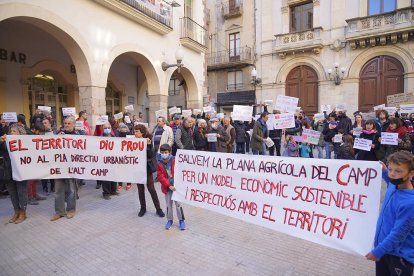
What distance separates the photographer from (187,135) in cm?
754

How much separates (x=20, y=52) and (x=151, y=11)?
4.94 metres

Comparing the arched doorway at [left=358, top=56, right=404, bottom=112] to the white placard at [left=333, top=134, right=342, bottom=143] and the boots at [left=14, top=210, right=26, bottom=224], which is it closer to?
the white placard at [left=333, top=134, right=342, bottom=143]

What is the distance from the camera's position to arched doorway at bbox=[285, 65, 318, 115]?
20.9 meters

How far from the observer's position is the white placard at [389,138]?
5.28 m

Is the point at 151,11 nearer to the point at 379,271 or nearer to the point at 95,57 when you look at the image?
the point at 95,57

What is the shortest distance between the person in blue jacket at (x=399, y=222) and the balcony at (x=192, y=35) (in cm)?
1231

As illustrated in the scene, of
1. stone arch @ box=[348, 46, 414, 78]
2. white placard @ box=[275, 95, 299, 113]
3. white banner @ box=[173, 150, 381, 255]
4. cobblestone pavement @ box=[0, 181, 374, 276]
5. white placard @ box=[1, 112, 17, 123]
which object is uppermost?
stone arch @ box=[348, 46, 414, 78]

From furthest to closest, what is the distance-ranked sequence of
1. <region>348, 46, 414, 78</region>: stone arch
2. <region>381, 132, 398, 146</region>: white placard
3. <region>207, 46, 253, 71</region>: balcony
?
1. <region>207, 46, 253, 71</region>: balcony
2. <region>348, 46, 414, 78</region>: stone arch
3. <region>381, 132, 398, 146</region>: white placard

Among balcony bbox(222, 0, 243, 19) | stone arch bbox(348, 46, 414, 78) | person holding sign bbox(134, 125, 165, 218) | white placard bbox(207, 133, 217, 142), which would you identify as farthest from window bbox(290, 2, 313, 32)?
person holding sign bbox(134, 125, 165, 218)

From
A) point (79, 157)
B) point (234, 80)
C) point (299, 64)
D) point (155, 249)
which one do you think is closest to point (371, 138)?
point (155, 249)

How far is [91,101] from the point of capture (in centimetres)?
909

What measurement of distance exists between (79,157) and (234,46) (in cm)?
2257

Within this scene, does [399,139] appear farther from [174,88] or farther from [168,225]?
[174,88]

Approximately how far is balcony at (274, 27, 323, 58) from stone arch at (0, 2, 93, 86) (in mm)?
16055
